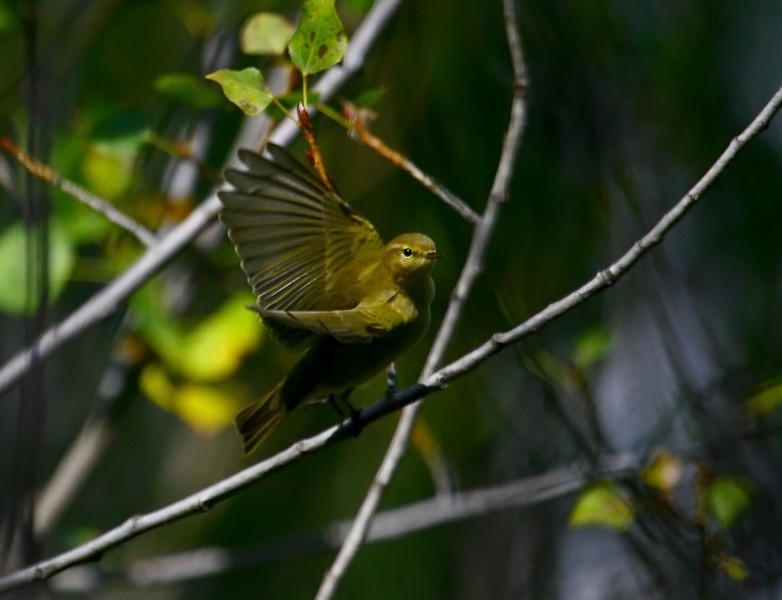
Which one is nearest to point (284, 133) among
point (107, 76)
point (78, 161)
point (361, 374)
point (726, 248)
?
point (78, 161)

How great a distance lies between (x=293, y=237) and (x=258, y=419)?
1.19 feet

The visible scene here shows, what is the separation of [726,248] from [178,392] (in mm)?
2056

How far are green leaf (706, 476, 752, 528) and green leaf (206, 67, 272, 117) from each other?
1.21 metres

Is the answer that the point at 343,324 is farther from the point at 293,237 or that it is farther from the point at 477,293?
the point at 477,293

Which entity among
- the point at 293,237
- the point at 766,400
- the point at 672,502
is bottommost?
the point at 672,502

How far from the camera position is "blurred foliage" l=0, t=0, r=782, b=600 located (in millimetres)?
2551

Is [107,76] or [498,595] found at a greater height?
[107,76]

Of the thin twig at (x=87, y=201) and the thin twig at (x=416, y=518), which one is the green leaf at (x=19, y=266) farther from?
the thin twig at (x=416, y=518)

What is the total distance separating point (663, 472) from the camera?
2512 millimetres

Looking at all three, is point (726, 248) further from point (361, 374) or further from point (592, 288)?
point (592, 288)

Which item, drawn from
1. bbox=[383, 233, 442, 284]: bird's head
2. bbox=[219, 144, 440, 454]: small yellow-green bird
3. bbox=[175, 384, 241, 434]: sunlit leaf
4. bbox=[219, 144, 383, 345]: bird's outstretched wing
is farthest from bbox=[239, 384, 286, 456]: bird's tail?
bbox=[175, 384, 241, 434]: sunlit leaf

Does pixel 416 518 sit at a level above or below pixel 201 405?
below

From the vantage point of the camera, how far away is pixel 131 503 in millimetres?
4656

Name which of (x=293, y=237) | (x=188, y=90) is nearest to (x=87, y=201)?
(x=188, y=90)
